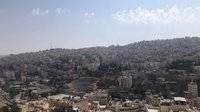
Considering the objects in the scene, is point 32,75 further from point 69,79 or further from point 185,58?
point 185,58

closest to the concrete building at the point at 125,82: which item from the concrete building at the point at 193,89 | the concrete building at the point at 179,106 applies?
the concrete building at the point at 193,89

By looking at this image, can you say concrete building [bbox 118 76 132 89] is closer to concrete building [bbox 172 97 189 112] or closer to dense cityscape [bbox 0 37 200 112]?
dense cityscape [bbox 0 37 200 112]

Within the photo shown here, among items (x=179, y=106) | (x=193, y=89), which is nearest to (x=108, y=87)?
(x=193, y=89)

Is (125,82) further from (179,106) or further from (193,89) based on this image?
(179,106)

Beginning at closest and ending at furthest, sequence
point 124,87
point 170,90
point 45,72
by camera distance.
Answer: point 170,90, point 124,87, point 45,72

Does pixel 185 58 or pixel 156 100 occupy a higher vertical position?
pixel 185 58

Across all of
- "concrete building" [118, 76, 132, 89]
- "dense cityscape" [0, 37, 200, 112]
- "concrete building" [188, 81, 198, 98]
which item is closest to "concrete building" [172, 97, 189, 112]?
"dense cityscape" [0, 37, 200, 112]

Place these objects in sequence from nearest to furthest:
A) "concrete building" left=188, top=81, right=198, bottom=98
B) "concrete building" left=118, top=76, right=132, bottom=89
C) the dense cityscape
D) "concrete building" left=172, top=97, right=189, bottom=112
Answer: "concrete building" left=172, top=97, right=189, bottom=112 < the dense cityscape < "concrete building" left=188, top=81, right=198, bottom=98 < "concrete building" left=118, top=76, right=132, bottom=89

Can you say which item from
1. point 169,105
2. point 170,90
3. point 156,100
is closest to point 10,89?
point 170,90

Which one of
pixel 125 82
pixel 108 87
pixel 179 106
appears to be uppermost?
pixel 125 82

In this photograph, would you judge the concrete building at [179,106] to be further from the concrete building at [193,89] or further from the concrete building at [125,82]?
the concrete building at [125,82]

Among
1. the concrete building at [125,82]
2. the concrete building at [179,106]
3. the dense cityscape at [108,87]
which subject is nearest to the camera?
the concrete building at [179,106]
